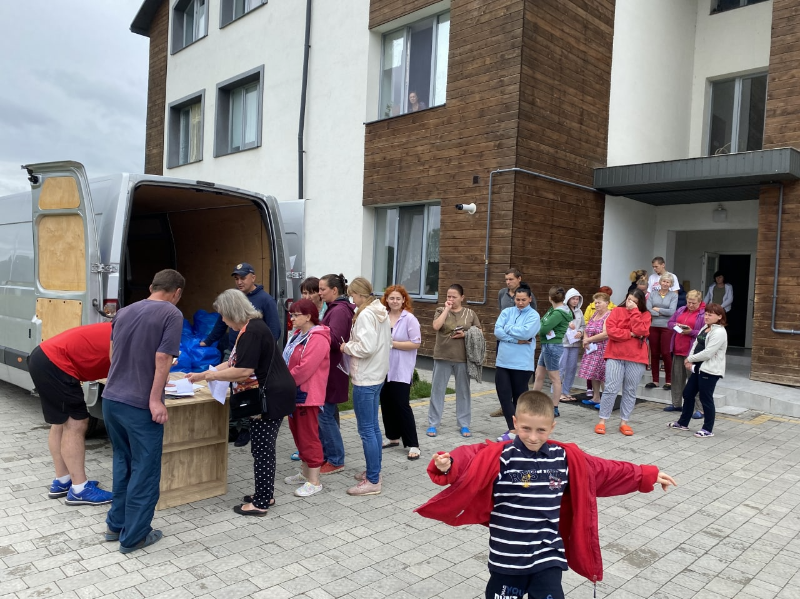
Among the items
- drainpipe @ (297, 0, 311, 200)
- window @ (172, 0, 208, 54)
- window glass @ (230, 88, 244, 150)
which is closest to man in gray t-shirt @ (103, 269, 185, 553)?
drainpipe @ (297, 0, 311, 200)

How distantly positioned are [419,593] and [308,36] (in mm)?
12273

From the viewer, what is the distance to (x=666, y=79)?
12.2 meters

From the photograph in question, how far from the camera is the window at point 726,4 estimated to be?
1189 cm

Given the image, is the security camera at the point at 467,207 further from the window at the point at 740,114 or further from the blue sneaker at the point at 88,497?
the blue sneaker at the point at 88,497

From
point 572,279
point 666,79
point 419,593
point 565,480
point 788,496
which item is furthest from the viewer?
point 666,79

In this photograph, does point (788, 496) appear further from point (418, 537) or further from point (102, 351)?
point (102, 351)

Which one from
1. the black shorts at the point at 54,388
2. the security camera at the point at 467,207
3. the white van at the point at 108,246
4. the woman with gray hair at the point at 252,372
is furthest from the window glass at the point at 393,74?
the black shorts at the point at 54,388

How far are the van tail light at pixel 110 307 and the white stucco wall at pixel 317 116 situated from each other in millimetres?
6999

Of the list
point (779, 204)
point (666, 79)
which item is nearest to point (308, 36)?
point (666, 79)

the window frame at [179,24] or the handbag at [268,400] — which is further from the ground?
the window frame at [179,24]

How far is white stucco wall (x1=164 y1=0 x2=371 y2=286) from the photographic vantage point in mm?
12219

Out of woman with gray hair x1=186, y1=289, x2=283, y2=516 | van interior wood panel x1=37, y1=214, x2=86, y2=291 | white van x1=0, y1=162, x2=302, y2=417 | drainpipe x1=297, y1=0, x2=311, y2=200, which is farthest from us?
drainpipe x1=297, y1=0, x2=311, y2=200

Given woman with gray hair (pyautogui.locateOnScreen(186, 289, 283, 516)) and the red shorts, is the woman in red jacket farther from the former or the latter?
woman with gray hair (pyautogui.locateOnScreen(186, 289, 283, 516))

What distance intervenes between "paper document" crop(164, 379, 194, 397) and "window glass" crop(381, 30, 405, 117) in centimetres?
845
